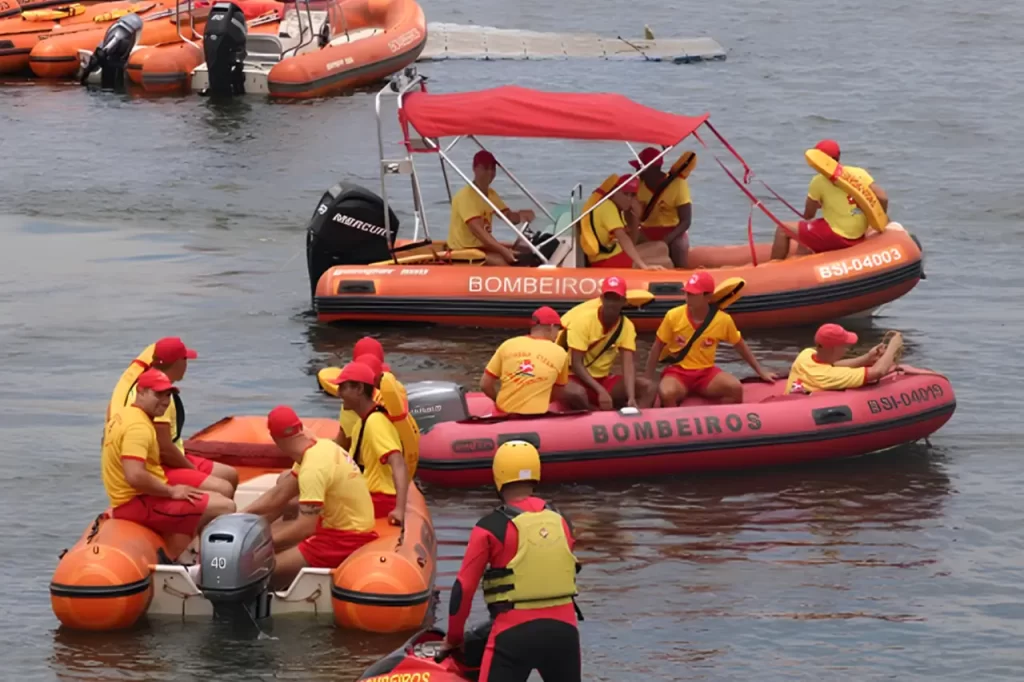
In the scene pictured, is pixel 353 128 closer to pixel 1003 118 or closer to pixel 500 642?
pixel 1003 118

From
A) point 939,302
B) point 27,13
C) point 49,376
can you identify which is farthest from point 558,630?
point 27,13

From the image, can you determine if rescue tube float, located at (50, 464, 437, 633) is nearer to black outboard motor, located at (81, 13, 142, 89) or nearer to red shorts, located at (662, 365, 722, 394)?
red shorts, located at (662, 365, 722, 394)

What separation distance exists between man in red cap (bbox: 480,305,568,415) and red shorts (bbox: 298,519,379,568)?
2.71 metres

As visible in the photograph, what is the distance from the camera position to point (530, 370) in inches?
501

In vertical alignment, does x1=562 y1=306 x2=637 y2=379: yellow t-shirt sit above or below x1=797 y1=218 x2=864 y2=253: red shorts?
above

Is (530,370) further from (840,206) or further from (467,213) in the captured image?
(840,206)

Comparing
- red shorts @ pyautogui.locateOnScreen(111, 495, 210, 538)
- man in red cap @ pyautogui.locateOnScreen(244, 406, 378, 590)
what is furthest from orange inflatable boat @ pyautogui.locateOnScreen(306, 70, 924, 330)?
red shorts @ pyautogui.locateOnScreen(111, 495, 210, 538)

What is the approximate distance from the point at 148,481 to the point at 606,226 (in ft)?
23.1

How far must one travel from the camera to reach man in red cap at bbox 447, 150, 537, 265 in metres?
16.5

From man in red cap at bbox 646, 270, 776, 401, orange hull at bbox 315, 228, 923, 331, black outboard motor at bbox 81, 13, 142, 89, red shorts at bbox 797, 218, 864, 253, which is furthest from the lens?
black outboard motor at bbox 81, 13, 142, 89

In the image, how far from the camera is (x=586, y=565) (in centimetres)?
1175

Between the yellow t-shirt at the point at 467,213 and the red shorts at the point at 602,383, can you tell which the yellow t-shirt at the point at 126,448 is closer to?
the red shorts at the point at 602,383

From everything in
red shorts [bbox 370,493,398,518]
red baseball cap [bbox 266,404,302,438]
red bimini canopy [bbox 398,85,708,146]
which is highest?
red bimini canopy [bbox 398,85,708,146]

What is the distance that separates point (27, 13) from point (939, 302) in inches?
748
